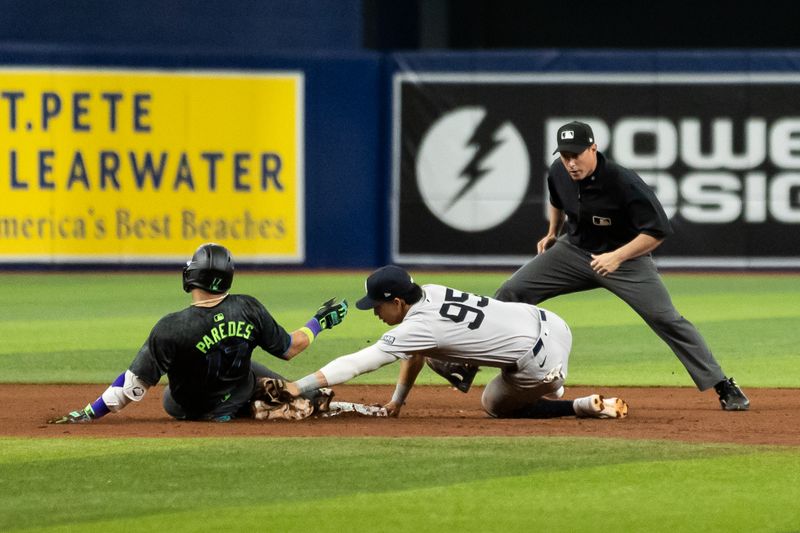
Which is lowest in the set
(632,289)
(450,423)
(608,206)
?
(450,423)

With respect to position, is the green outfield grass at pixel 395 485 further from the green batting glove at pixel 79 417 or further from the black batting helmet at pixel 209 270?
the black batting helmet at pixel 209 270

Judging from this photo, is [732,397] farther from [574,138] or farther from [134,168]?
[134,168]

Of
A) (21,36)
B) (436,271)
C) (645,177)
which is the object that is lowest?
(436,271)

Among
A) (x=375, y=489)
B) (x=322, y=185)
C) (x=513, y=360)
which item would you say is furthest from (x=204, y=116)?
(x=375, y=489)

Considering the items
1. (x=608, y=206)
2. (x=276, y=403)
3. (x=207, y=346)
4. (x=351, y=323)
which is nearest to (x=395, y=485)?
(x=207, y=346)

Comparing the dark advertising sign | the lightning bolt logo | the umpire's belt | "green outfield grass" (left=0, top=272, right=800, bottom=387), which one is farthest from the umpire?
the lightning bolt logo

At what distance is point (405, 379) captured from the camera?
28.4ft

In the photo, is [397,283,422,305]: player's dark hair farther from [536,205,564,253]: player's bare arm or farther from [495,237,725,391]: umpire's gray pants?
[536,205,564,253]: player's bare arm

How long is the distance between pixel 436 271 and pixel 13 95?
588 centimetres

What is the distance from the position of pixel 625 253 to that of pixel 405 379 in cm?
152

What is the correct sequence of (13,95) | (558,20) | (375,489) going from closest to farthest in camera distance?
(375,489) < (13,95) < (558,20)

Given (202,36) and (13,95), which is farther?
(202,36)

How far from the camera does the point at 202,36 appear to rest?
22.4m

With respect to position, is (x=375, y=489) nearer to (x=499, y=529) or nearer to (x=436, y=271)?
(x=499, y=529)
